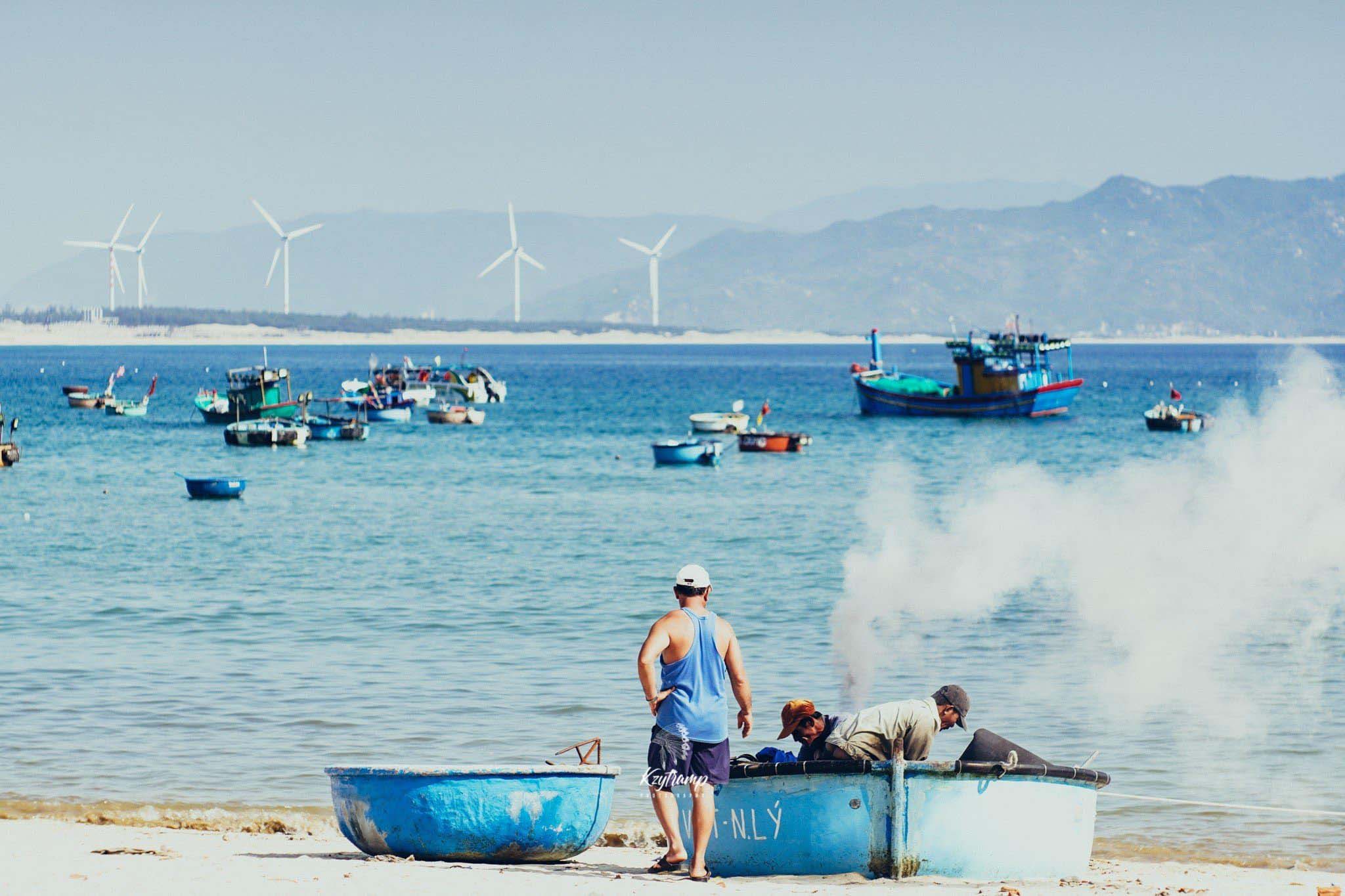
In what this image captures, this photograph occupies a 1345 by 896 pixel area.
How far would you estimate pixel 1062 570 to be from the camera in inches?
1668

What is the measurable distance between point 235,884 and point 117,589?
26.8 m

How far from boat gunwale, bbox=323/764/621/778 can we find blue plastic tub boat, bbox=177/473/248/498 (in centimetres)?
5185

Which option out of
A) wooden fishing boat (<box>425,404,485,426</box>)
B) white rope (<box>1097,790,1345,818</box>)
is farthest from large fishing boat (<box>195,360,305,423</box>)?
white rope (<box>1097,790,1345,818</box>)

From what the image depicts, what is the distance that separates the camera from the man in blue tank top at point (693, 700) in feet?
43.8

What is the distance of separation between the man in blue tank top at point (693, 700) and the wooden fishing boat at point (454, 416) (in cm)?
10696

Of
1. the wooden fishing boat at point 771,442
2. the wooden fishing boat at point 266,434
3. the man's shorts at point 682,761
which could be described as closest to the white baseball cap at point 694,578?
the man's shorts at point 682,761

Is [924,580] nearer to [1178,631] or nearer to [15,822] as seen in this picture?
[1178,631]

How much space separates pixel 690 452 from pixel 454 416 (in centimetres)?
4072

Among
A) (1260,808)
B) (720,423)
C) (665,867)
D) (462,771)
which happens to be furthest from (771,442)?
(462,771)

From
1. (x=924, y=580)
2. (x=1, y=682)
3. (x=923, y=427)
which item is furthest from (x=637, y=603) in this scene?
(x=923, y=427)

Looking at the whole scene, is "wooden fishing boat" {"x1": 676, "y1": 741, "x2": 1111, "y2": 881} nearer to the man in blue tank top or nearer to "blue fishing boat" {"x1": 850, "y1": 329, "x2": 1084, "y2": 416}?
the man in blue tank top

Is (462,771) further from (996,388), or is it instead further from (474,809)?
(996,388)

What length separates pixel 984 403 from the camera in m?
123

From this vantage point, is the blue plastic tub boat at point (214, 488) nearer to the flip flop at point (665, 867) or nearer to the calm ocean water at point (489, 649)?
the calm ocean water at point (489, 649)
